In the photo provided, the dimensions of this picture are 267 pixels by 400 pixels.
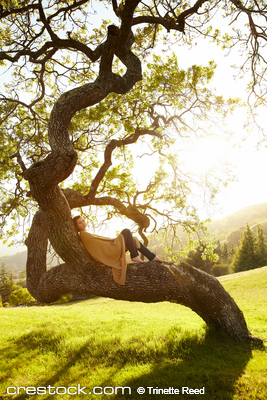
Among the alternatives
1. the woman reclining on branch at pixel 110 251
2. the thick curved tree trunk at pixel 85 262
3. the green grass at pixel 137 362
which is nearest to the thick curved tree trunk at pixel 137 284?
the thick curved tree trunk at pixel 85 262

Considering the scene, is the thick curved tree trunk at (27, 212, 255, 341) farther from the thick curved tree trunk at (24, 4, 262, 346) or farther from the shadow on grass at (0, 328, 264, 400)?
the shadow on grass at (0, 328, 264, 400)

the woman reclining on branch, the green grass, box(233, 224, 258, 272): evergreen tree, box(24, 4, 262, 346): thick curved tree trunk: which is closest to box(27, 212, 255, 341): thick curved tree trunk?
box(24, 4, 262, 346): thick curved tree trunk

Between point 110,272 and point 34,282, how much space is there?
1.83 m

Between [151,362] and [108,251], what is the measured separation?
2.59 m

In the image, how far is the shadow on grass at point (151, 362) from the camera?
3.84 meters

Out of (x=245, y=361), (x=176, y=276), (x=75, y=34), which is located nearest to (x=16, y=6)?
(x=75, y=34)

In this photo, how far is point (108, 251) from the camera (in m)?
5.11

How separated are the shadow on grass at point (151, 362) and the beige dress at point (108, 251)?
6.11ft

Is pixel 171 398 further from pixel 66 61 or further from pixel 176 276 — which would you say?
pixel 66 61

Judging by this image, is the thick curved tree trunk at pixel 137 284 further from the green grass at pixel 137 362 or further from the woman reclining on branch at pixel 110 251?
the green grass at pixel 137 362

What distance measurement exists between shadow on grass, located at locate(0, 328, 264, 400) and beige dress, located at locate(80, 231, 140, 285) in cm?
186

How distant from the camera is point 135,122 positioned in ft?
31.3

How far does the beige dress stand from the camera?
16.4ft

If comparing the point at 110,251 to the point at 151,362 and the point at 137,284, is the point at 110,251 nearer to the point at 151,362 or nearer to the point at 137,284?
the point at 137,284
